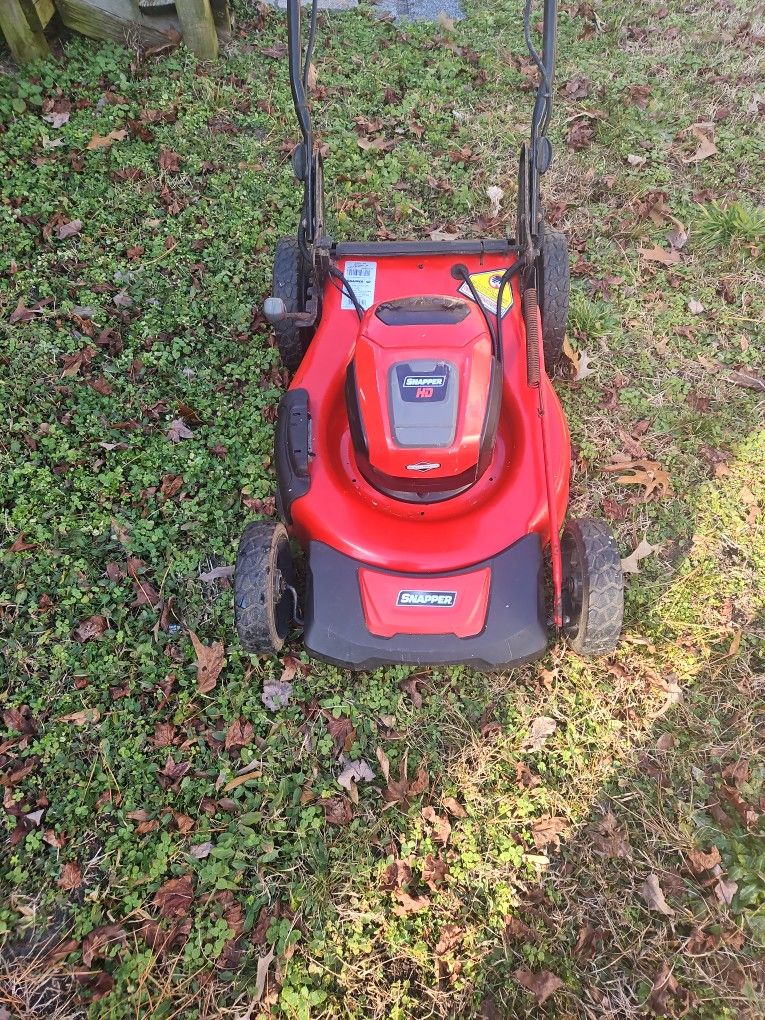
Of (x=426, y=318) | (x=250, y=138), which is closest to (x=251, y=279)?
(x=250, y=138)

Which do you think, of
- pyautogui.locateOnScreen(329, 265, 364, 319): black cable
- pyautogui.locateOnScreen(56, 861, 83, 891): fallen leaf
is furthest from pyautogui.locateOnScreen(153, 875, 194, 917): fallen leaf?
pyautogui.locateOnScreen(329, 265, 364, 319): black cable

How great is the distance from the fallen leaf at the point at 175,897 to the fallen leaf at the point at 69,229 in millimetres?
3020

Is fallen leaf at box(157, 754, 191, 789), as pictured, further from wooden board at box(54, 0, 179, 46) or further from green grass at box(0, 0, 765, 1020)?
wooden board at box(54, 0, 179, 46)

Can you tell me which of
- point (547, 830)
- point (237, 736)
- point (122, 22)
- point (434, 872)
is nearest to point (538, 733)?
point (547, 830)

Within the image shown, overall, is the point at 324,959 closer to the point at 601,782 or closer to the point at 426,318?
the point at 601,782

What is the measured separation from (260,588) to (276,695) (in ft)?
1.75

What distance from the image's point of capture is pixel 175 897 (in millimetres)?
2316

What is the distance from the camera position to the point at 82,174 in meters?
3.86

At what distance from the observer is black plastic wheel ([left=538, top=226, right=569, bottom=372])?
9.59 feet

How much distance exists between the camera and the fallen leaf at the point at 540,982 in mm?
2166

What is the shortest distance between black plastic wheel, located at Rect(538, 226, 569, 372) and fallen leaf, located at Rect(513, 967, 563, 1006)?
2.25 meters

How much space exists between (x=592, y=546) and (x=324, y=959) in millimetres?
1528

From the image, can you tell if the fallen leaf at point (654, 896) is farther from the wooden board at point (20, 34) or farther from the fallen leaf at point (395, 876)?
the wooden board at point (20, 34)

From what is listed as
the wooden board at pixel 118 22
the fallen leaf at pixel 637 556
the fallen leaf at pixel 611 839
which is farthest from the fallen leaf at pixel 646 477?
the wooden board at pixel 118 22
